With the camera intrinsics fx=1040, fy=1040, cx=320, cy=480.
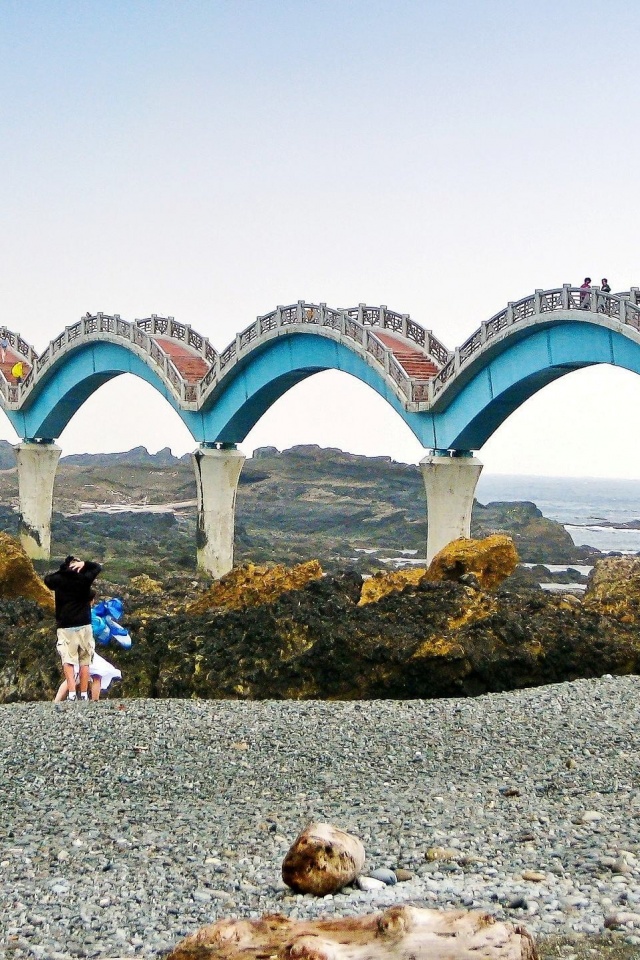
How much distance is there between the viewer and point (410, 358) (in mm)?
24047

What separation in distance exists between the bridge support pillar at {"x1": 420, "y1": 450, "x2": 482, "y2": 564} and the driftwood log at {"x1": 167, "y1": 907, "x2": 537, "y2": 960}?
18940 mm

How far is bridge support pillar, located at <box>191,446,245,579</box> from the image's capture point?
2977cm

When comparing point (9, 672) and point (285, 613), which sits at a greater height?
point (285, 613)

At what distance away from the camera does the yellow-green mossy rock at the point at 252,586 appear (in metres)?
15.0

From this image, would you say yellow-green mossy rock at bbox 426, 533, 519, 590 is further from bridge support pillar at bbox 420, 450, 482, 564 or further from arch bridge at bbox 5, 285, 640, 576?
bridge support pillar at bbox 420, 450, 482, 564

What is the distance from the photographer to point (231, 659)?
39.0 feet

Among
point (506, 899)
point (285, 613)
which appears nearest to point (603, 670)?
point (285, 613)

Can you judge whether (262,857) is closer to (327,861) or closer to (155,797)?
(327,861)

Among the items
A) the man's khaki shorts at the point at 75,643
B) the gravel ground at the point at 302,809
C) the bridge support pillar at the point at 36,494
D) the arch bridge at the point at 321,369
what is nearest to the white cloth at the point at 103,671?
the man's khaki shorts at the point at 75,643

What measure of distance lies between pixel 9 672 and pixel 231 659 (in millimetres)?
2994

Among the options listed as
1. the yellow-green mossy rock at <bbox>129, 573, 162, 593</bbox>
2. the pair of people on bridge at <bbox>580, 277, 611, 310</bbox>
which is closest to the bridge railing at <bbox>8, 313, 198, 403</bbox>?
the yellow-green mossy rock at <bbox>129, 573, 162, 593</bbox>

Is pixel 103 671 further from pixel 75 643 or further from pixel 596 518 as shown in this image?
pixel 596 518

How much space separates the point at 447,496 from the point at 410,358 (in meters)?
3.43

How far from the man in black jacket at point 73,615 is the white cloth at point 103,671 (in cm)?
20
